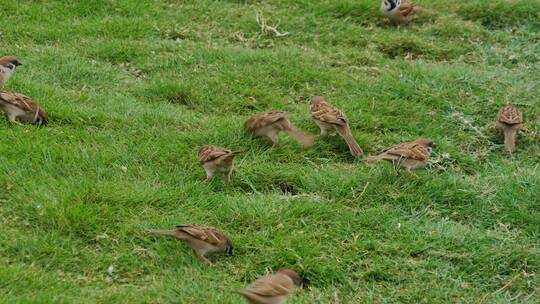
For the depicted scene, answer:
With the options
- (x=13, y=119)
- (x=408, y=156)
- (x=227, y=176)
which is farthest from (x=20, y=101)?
(x=408, y=156)

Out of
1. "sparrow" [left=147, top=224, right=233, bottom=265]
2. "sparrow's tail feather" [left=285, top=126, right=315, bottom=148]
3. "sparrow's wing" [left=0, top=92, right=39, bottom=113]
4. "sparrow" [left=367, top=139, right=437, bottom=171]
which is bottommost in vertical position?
"sparrow's tail feather" [left=285, top=126, right=315, bottom=148]

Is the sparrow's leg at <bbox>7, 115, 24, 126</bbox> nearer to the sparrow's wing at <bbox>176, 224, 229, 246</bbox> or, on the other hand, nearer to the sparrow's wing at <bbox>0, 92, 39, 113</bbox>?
the sparrow's wing at <bbox>0, 92, 39, 113</bbox>

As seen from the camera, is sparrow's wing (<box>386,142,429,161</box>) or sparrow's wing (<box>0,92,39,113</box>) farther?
sparrow's wing (<box>0,92,39,113</box>)

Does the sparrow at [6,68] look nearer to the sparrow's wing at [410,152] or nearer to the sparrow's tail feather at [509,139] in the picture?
the sparrow's wing at [410,152]

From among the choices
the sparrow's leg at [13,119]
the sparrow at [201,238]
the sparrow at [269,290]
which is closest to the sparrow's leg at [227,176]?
the sparrow at [201,238]

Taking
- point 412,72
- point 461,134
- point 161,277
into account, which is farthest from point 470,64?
point 161,277

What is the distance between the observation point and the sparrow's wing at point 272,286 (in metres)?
5.11

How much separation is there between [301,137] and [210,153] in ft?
4.13

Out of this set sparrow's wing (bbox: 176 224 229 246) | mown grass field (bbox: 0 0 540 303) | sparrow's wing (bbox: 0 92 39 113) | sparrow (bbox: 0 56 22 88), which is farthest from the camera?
sparrow (bbox: 0 56 22 88)

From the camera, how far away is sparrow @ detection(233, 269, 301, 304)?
510 centimetres

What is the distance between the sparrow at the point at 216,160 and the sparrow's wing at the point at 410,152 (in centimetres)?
134

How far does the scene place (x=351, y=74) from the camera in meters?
9.08

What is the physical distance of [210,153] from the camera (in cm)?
655

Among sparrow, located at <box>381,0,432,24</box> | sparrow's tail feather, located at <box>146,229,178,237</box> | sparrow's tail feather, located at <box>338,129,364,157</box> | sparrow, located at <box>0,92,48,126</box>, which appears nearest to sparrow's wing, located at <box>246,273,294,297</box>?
sparrow's tail feather, located at <box>146,229,178,237</box>
